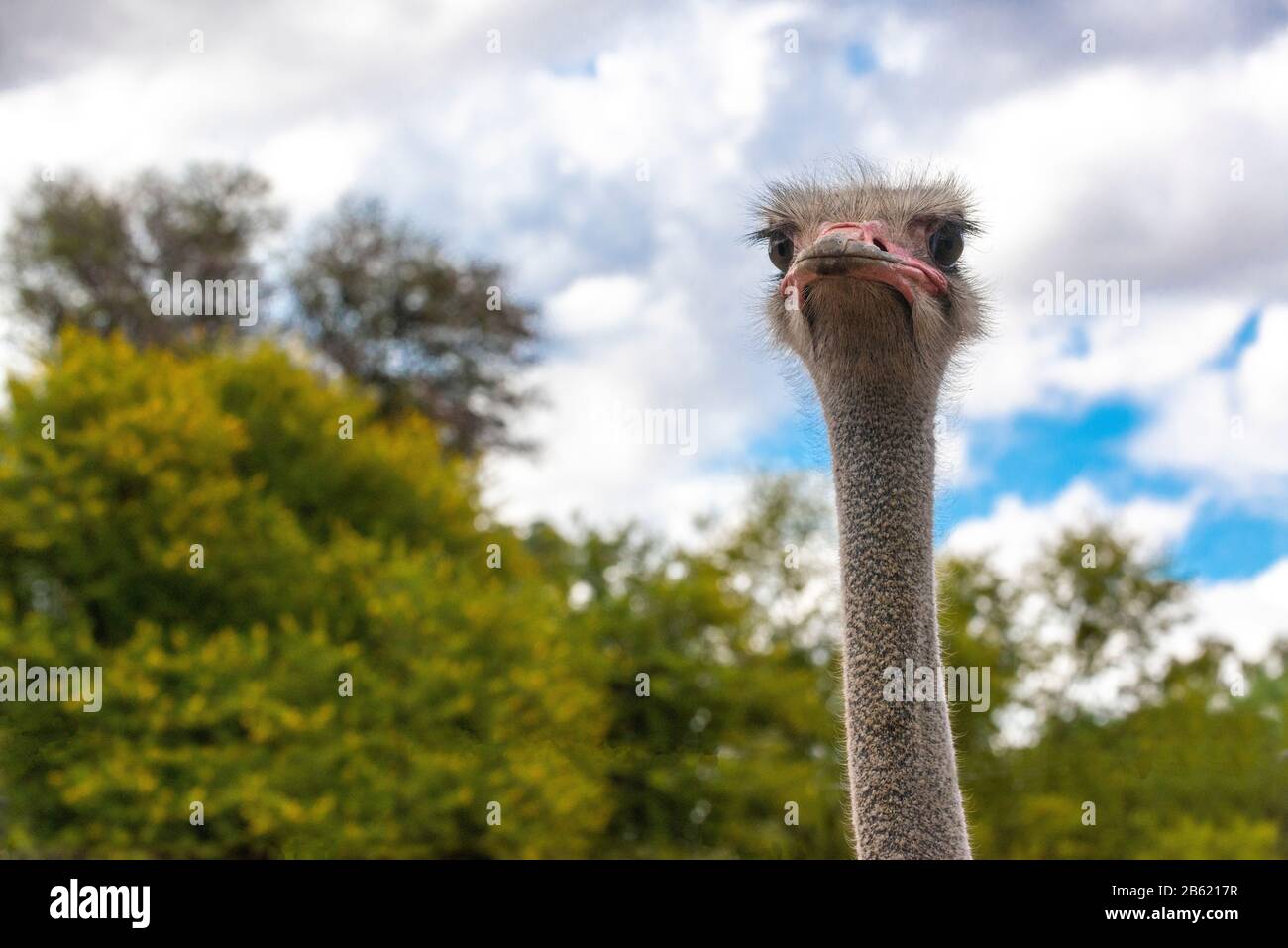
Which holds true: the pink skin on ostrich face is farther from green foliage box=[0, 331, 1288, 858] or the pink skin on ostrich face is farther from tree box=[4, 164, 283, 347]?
tree box=[4, 164, 283, 347]

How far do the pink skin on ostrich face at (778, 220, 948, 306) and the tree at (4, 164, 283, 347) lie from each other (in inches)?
679

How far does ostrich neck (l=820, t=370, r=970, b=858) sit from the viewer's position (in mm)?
2215

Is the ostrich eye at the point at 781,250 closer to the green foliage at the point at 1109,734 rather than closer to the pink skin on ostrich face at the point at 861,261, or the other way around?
the pink skin on ostrich face at the point at 861,261

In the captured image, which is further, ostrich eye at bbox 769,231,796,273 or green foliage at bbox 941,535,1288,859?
green foliage at bbox 941,535,1288,859

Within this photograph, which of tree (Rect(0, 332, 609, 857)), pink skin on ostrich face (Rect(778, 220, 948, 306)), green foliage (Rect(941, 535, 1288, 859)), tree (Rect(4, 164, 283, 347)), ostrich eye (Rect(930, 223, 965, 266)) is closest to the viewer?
pink skin on ostrich face (Rect(778, 220, 948, 306))

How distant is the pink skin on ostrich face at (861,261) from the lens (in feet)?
7.62

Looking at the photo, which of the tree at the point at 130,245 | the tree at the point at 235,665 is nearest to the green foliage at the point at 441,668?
the tree at the point at 235,665

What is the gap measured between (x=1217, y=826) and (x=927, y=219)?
897 cm

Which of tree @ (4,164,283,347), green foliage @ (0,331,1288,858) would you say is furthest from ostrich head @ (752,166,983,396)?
tree @ (4,164,283,347)

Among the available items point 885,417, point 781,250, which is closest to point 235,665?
point 781,250

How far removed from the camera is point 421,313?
73.2 ft

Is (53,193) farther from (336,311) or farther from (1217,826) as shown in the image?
(1217,826)

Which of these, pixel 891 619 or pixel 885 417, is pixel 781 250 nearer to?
pixel 885 417

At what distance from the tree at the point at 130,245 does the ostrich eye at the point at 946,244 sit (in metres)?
17.1
